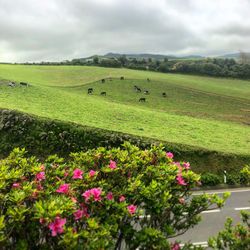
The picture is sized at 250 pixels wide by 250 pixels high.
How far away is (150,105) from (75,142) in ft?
83.7

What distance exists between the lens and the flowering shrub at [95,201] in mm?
5973

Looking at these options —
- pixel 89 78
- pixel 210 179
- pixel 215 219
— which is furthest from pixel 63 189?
pixel 89 78

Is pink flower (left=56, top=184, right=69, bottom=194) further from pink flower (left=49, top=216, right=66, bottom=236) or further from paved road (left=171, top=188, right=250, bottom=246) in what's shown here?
paved road (left=171, top=188, right=250, bottom=246)

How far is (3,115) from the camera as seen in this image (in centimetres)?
2802

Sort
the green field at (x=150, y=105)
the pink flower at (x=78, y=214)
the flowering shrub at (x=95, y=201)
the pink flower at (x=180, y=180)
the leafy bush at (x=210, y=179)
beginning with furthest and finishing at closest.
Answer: the green field at (x=150, y=105), the leafy bush at (x=210, y=179), the pink flower at (x=180, y=180), the pink flower at (x=78, y=214), the flowering shrub at (x=95, y=201)

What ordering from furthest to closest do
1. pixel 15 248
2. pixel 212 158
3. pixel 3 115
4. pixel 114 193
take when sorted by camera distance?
pixel 3 115
pixel 212 158
pixel 114 193
pixel 15 248

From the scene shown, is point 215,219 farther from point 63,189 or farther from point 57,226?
point 57,226

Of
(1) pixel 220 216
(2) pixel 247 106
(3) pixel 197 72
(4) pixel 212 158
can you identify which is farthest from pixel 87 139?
(3) pixel 197 72

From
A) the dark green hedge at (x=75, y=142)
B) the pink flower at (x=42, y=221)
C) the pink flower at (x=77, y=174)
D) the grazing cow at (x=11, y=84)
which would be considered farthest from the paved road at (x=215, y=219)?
the grazing cow at (x=11, y=84)

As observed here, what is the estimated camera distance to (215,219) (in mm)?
17406

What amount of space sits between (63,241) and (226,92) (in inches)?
2475

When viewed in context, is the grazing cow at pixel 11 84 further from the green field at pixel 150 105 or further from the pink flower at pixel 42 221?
the pink flower at pixel 42 221

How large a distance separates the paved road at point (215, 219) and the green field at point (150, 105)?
246 inches

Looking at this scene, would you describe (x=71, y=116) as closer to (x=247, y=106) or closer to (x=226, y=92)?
(x=247, y=106)
